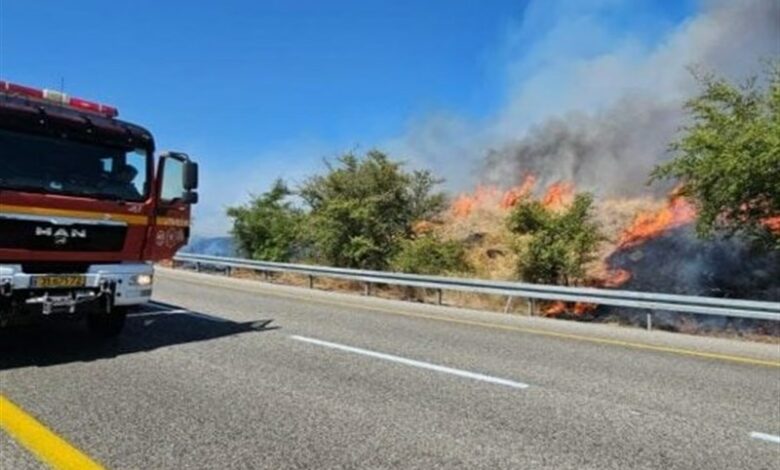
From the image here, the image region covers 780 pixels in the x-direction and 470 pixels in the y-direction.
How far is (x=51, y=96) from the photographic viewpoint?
804cm

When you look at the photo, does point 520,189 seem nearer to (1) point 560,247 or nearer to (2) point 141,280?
(1) point 560,247

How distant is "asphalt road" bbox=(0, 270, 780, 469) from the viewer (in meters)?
4.66

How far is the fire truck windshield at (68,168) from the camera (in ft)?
23.3

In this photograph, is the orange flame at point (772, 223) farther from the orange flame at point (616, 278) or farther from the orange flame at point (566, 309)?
the orange flame at point (616, 278)

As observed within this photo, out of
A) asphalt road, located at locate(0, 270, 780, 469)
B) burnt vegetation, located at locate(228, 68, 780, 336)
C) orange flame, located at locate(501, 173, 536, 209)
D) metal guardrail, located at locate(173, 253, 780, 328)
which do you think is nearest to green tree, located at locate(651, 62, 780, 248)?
burnt vegetation, located at locate(228, 68, 780, 336)

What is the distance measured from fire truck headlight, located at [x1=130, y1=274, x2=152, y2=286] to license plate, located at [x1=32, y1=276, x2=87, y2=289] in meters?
0.59

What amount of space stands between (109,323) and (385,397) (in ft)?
14.8

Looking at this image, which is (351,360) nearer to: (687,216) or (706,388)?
(706,388)

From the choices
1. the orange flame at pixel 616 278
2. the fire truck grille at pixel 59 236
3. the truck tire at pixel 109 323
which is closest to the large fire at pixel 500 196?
the orange flame at pixel 616 278

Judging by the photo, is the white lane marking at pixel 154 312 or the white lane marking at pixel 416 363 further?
the white lane marking at pixel 154 312

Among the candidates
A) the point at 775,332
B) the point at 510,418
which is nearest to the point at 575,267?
the point at 775,332

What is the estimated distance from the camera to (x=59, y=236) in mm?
7395

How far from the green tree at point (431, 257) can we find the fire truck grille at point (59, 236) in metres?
14.2

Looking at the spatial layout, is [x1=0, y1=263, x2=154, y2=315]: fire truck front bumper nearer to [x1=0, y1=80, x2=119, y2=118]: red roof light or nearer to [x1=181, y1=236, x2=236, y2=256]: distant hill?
[x1=0, y1=80, x2=119, y2=118]: red roof light
